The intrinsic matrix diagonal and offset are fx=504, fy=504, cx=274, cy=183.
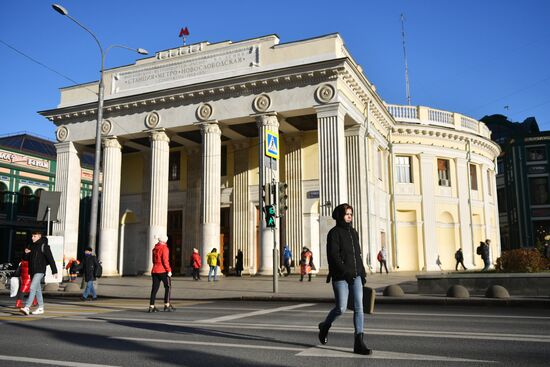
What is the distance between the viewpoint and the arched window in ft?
132

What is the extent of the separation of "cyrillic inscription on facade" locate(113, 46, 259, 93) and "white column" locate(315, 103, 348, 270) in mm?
5356

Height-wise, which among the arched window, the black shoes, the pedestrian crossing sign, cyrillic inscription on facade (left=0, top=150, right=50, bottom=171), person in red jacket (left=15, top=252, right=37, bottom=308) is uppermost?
cyrillic inscription on facade (left=0, top=150, right=50, bottom=171)

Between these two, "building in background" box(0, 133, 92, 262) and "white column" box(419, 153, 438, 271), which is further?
"building in background" box(0, 133, 92, 262)

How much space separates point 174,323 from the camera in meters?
8.73

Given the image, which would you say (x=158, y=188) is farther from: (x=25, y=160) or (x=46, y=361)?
(x=46, y=361)

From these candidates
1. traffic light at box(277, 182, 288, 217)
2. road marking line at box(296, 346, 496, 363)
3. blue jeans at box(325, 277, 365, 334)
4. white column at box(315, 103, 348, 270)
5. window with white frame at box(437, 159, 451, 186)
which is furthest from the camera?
window with white frame at box(437, 159, 451, 186)

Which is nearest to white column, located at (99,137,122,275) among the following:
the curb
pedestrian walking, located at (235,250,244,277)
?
pedestrian walking, located at (235,250,244,277)

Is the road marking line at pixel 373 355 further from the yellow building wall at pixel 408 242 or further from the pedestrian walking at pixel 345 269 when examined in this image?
the yellow building wall at pixel 408 242

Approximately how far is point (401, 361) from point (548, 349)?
191 centimetres

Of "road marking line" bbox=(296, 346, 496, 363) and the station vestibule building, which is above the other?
the station vestibule building

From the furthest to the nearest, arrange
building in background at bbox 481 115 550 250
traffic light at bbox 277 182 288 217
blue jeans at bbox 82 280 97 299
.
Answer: building in background at bbox 481 115 550 250, traffic light at bbox 277 182 288 217, blue jeans at bbox 82 280 97 299

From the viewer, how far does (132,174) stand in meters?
34.9

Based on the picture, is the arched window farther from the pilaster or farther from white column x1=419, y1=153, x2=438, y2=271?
white column x1=419, y1=153, x2=438, y2=271

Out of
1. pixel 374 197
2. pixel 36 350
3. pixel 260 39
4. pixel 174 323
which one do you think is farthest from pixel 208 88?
pixel 36 350
